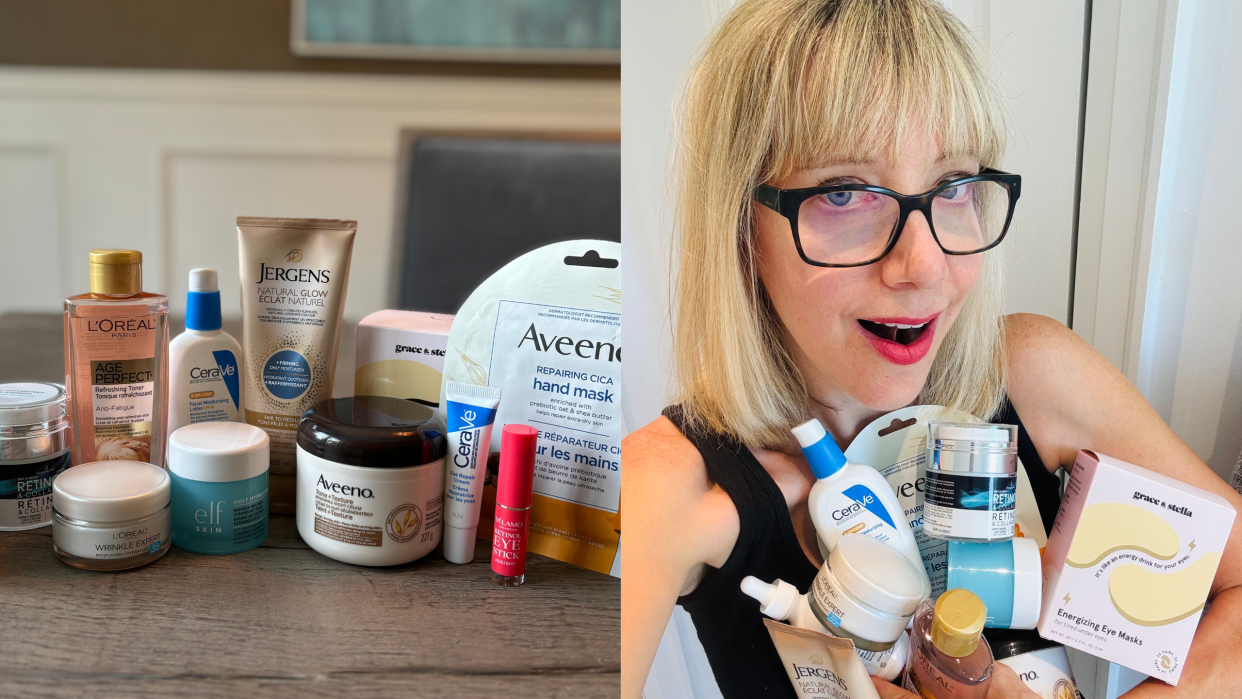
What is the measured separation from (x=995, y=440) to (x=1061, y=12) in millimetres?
226

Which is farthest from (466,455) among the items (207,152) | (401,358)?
(207,152)

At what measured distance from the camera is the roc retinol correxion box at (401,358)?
554 millimetres

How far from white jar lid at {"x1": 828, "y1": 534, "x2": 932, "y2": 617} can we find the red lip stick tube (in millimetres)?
172

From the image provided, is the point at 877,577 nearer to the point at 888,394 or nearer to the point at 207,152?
the point at 888,394

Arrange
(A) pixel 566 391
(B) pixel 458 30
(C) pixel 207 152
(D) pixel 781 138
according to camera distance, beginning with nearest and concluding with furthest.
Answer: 1. (D) pixel 781 138
2. (A) pixel 566 391
3. (B) pixel 458 30
4. (C) pixel 207 152

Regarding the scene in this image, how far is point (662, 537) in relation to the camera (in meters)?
0.42

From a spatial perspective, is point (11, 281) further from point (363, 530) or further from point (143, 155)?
point (363, 530)

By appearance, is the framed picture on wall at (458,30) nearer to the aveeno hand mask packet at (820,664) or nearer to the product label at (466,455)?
the product label at (466,455)

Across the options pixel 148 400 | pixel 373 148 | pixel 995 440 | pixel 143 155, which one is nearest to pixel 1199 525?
pixel 995 440

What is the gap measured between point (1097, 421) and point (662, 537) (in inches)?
10.0

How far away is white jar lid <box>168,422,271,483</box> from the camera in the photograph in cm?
49

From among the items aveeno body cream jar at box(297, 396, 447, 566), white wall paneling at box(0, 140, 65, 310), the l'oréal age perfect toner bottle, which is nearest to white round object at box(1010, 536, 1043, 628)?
aveeno body cream jar at box(297, 396, 447, 566)

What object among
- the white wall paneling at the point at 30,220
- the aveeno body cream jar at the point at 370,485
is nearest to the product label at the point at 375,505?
the aveeno body cream jar at the point at 370,485

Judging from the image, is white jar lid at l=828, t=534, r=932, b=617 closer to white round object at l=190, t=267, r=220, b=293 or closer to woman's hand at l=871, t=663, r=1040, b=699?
woman's hand at l=871, t=663, r=1040, b=699
